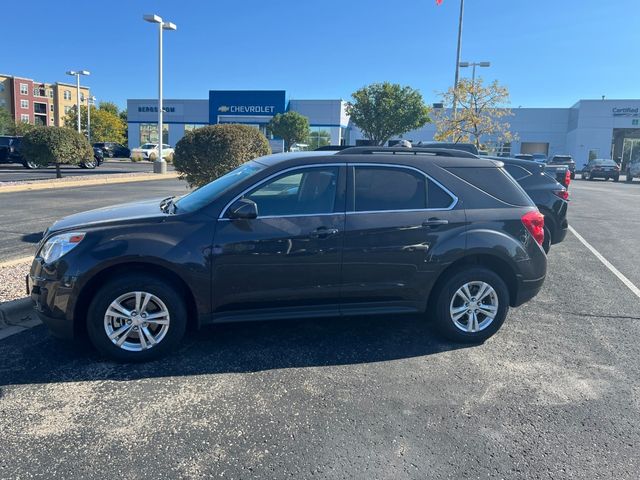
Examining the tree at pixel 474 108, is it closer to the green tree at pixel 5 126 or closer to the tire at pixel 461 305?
the tire at pixel 461 305

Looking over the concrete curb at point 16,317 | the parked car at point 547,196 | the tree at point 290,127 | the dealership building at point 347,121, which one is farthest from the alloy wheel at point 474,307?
the dealership building at point 347,121

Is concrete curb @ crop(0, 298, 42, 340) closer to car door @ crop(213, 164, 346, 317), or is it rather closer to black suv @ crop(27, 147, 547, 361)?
black suv @ crop(27, 147, 547, 361)

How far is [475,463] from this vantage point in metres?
2.98

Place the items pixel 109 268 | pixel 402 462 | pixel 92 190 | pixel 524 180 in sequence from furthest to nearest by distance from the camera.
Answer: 1. pixel 92 190
2. pixel 524 180
3. pixel 109 268
4. pixel 402 462

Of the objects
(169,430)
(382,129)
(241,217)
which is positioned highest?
(382,129)

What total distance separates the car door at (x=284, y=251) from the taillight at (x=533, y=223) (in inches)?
70.1

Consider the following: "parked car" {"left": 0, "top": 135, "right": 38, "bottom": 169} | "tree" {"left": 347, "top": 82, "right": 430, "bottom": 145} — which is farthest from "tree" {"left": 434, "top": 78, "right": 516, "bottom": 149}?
"parked car" {"left": 0, "top": 135, "right": 38, "bottom": 169}

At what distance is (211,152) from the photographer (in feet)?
32.7

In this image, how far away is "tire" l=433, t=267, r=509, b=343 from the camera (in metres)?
4.68

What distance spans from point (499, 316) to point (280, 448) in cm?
263

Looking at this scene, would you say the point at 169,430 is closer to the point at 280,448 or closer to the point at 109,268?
the point at 280,448

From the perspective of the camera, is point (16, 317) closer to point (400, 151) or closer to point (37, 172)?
point (400, 151)

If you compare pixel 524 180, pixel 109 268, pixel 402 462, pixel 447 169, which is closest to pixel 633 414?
pixel 402 462

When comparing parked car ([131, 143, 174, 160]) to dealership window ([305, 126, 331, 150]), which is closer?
parked car ([131, 143, 174, 160])
